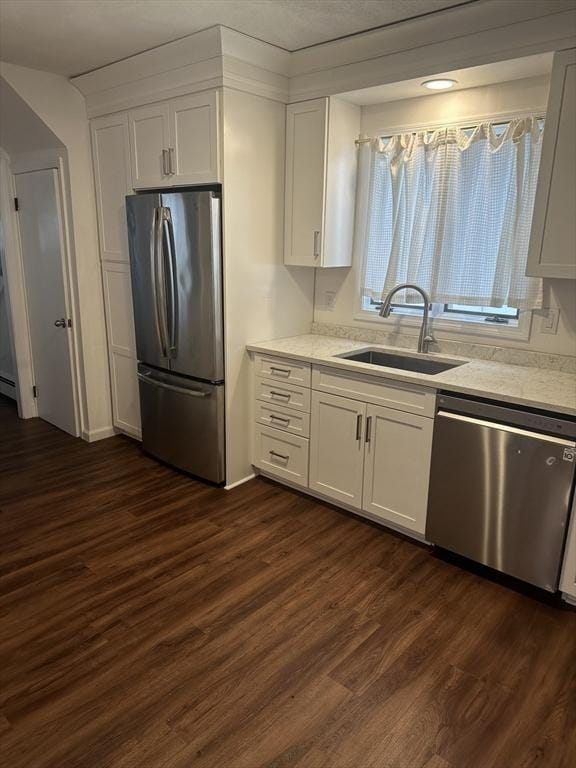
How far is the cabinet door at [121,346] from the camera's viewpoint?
3779 millimetres

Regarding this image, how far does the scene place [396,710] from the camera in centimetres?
182

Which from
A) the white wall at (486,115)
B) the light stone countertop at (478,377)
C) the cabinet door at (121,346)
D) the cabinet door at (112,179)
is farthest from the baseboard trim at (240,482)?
the cabinet door at (112,179)

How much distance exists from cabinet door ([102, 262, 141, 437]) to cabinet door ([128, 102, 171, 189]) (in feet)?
2.10

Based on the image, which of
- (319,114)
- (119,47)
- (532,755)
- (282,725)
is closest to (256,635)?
(282,725)

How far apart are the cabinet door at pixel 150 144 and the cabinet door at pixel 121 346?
25.2 inches

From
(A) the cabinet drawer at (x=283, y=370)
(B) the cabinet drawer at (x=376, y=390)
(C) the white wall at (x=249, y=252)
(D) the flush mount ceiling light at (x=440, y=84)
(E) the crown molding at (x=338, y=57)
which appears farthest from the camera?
(A) the cabinet drawer at (x=283, y=370)

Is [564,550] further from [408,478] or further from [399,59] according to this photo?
[399,59]

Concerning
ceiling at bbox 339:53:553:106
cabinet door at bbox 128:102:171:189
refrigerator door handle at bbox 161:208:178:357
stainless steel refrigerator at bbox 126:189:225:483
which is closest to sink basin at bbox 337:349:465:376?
stainless steel refrigerator at bbox 126:189:225:483

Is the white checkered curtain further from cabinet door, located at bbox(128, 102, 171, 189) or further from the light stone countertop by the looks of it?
cabinet door, located at bbox(128, 102, 171, 189)

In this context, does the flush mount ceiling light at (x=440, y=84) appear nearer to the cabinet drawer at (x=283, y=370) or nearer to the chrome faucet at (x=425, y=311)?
the chrome faucet at (x=425, y=311)

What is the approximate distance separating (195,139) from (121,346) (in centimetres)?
160

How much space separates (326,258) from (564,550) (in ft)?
6.57

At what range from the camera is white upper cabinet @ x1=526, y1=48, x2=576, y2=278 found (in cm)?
223

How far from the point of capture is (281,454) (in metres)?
3.31
